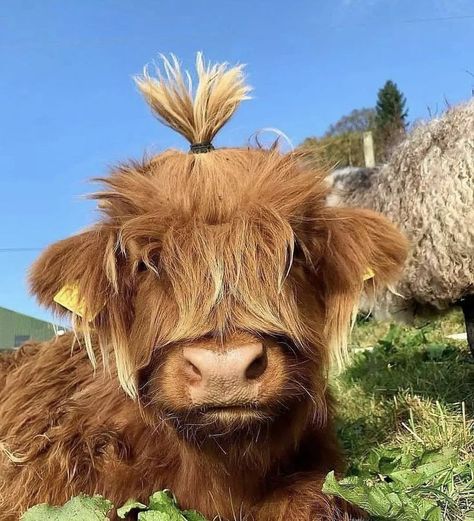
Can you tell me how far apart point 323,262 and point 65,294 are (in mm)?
840

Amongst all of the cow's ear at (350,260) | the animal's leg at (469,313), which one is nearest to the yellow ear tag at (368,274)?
the cow's ear at (350,260)

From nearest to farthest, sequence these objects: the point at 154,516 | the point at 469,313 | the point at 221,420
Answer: the point at 221,420
the point at 154,516
the point at 469,313

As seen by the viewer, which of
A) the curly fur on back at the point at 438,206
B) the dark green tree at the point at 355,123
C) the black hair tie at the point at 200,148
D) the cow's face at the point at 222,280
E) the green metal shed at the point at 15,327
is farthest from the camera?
the dark green tree at the point at 355,123

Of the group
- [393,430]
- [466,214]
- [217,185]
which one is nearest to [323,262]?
[217,185]

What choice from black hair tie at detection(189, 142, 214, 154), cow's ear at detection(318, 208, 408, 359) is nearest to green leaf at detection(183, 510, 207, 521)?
cow's ear at detection(318, 208, 408, 359)

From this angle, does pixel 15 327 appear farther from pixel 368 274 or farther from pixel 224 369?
pixel 224 369

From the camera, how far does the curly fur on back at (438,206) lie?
3.11 meters

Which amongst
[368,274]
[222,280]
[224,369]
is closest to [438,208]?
[368,274]

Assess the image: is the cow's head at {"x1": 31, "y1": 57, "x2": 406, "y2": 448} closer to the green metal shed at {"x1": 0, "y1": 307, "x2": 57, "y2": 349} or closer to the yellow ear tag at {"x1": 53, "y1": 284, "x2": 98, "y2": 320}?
the yellow ear tag at {"x1": 53, "y1": 284, "x2": 98, "y2": 320}

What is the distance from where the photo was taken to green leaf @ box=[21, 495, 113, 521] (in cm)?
207

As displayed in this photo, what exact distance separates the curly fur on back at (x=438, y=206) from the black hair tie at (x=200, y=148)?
2.08ft

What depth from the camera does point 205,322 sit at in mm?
1877

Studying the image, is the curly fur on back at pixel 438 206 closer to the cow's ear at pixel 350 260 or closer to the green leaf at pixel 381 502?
the cow's ear at pixel 350 260

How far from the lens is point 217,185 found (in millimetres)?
2188
